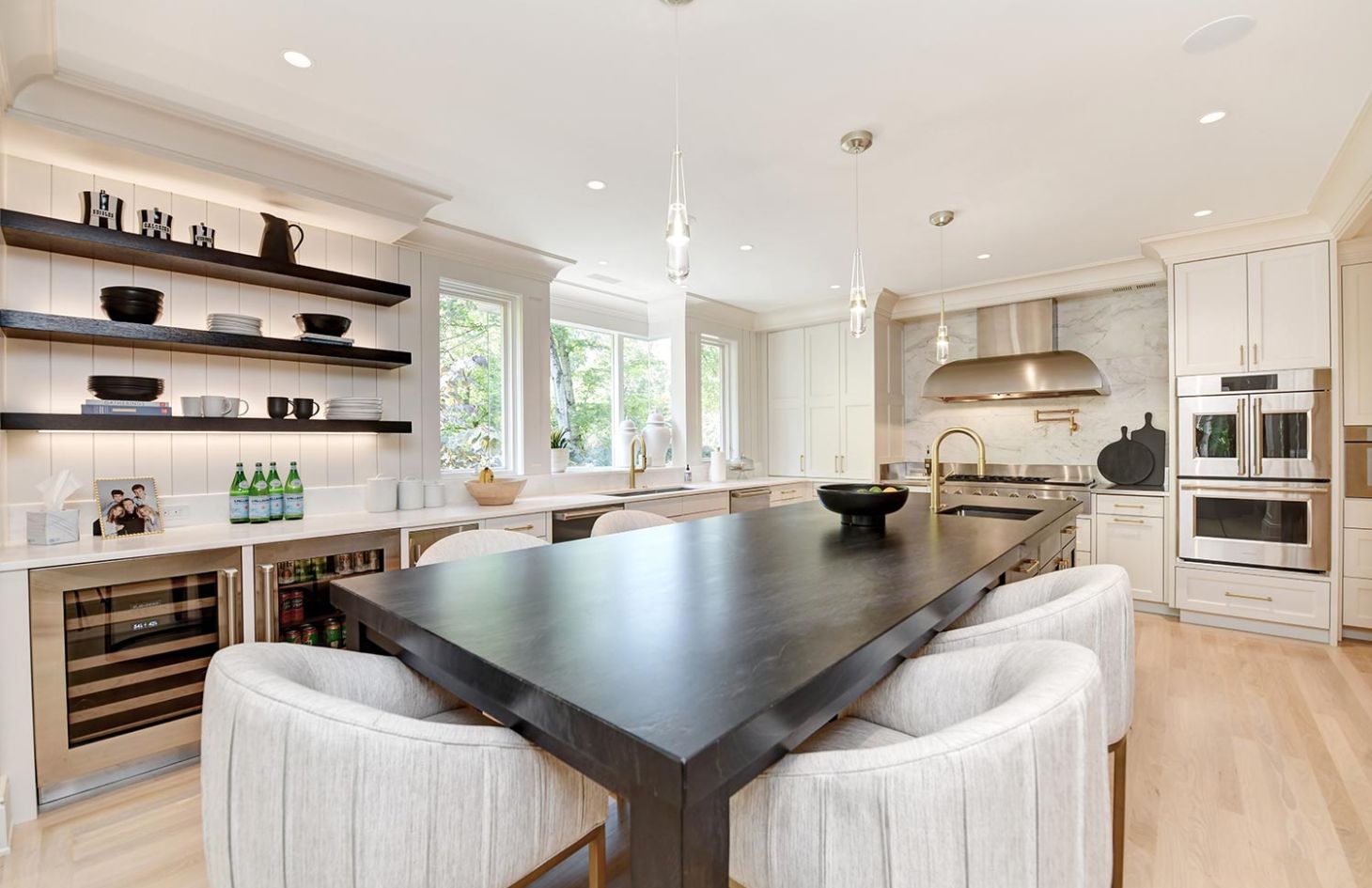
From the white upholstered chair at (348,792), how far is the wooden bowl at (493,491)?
8.09ft

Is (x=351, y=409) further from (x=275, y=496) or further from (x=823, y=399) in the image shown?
(x=823, y=399)

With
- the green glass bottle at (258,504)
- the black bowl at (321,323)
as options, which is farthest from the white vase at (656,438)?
the green glass bottle at (258,504)

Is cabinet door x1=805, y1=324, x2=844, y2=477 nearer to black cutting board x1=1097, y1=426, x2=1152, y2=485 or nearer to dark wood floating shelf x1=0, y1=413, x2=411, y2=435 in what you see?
black cutting board x1=1097, y1=426, x2=1152, y2=485

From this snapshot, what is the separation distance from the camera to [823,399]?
546 centimetres

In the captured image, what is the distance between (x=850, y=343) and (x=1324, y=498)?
3148mm

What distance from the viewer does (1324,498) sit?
3334mm

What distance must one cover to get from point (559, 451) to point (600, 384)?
37.8 inches

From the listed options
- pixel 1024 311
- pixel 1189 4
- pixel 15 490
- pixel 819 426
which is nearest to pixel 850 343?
pixel 819 426

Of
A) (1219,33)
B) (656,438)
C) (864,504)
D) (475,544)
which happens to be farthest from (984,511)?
(656,438)

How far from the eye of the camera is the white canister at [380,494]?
9.67ft

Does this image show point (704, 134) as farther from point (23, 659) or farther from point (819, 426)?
point (819, 426)

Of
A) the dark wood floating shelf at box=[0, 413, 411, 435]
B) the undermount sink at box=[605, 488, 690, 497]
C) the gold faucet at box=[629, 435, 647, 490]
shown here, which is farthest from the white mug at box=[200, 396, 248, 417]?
the gold faucet at box=[629, 435, 647, 490]

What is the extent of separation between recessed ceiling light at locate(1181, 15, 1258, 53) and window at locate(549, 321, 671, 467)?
3758 millimetres

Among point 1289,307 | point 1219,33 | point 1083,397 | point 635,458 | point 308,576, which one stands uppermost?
point 1219,33
